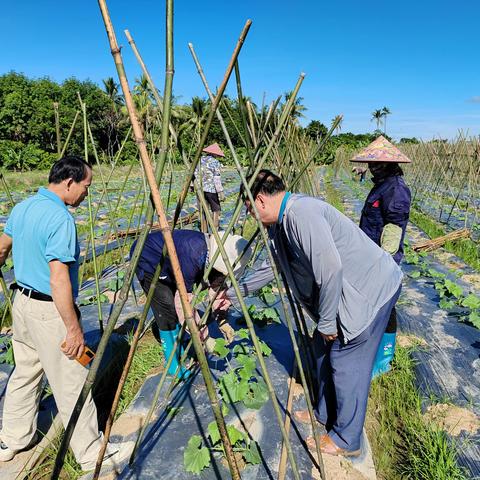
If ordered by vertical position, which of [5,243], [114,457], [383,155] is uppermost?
[383,155]

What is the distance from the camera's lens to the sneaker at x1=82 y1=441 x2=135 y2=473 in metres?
2.04

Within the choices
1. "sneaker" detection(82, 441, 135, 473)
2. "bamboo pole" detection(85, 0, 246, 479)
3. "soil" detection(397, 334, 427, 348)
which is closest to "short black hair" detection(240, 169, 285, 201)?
"bamboo pole" detection(85, 0, 246, 479)

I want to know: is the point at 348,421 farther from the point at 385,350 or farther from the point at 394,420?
the point at 385,350

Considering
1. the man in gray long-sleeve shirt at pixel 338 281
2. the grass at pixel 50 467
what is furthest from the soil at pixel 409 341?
the grass at pixel 50 467

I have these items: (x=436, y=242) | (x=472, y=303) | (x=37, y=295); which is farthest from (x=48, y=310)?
(x=436, y=242)

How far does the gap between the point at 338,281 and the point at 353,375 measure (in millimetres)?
621

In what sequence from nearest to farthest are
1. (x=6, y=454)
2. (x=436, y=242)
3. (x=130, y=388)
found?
(x=6, y=454)
(x=130, y=388)
(x=436, y=242)

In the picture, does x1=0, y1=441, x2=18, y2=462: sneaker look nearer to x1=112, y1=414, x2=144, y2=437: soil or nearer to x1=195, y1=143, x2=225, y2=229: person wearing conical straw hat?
x1=112, y1=414, x2=144, y2=437: soil

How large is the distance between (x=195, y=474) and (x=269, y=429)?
0.54 m

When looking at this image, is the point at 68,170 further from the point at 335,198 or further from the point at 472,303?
the point at 335,198

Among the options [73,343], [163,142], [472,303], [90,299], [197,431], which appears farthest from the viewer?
[90,299]

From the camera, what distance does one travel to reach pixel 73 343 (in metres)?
1.86

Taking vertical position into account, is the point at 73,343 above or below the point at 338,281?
below

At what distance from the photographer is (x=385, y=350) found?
2.88 meters
